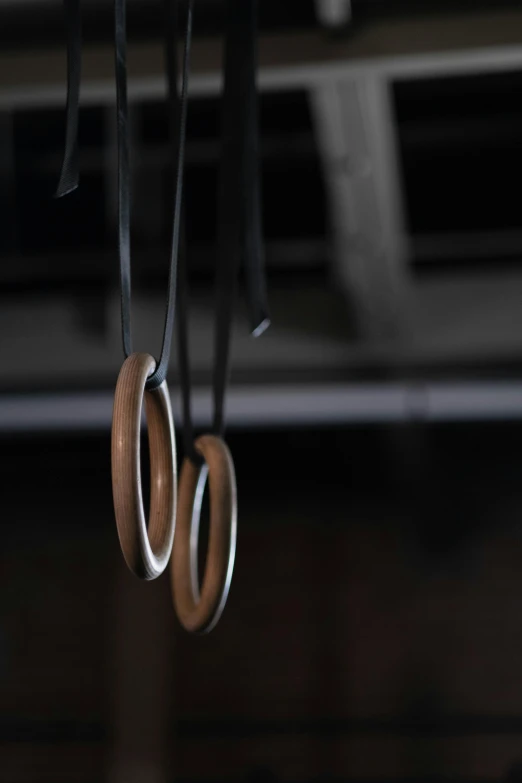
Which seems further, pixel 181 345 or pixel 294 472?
pixel 294 472

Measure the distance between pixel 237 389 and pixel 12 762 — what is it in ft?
5.68

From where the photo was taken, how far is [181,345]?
819 millimetres

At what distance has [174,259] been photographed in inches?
26.0

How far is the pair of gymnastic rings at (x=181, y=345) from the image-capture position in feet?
1.96

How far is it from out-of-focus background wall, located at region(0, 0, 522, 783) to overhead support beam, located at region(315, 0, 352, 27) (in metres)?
1.05

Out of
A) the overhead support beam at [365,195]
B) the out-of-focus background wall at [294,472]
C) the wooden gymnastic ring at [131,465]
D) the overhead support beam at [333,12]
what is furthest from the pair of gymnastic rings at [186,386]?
the out-of-focus background wall at [294,472]

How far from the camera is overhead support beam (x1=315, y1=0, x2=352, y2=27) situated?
133 centimetres

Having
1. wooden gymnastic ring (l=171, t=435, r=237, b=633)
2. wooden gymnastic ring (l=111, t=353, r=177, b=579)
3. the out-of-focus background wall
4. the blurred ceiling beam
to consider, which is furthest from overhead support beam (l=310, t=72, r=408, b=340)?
wooden gymnastic ring (l=111, t=353, r=177, b=579)

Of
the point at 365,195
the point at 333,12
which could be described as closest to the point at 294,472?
the point at 365,195

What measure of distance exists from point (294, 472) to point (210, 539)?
2689 mm

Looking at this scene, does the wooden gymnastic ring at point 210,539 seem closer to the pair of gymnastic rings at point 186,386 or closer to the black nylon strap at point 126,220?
the pair of gymnastic rings at point 186,386

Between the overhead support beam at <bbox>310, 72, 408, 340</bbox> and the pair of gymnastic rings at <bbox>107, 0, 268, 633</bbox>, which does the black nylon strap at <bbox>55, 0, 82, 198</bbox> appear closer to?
the pair of gymnastic rings at <bbox>107, 0, 268, 633</bbox>

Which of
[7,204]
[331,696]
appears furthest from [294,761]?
[7,204]

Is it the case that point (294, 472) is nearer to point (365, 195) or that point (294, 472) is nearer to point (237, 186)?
point (365, 195)
